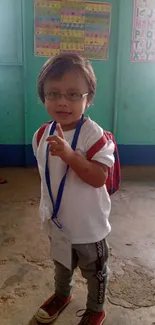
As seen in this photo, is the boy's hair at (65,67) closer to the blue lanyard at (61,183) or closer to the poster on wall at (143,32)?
the blue lanyard at (61,183)

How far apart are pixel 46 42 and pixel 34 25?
166mm

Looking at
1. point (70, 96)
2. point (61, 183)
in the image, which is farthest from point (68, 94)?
point (61, 183)

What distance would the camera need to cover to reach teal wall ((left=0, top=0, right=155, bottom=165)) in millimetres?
2793

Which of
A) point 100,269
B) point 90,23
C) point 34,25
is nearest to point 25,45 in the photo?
point 34,25

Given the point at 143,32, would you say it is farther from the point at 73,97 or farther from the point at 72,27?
the point at 73,97

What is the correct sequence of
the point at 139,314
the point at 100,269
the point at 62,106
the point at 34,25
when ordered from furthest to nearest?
the point at 34,25, the point at 139,314, the point at 100,269, the point at 62,106

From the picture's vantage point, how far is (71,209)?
1.06 m

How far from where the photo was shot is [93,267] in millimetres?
1127

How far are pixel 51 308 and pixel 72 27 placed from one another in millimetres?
2290

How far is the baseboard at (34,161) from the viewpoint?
3096 millimetres

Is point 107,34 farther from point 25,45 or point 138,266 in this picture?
point 138,266

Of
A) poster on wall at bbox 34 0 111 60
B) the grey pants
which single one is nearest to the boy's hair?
the grey pants

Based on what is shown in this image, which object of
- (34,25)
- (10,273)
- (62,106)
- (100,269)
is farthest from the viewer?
(34,25)

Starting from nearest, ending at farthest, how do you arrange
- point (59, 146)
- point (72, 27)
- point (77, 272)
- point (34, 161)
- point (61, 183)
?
1. point (59, 146)
2. point (61, 183)
3. point (77, 272)
4. point (72, 27)
5. point (34, 161)
